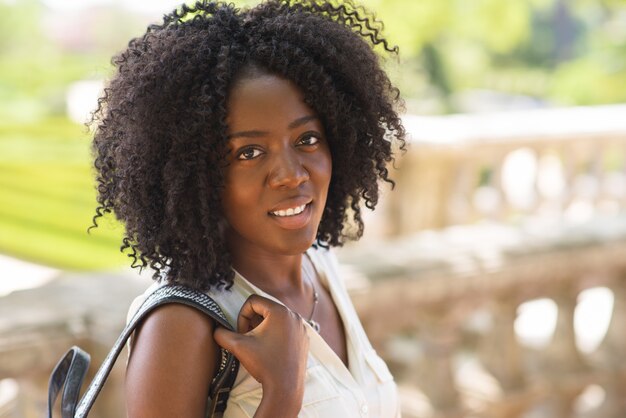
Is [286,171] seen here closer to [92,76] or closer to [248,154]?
[248,154]

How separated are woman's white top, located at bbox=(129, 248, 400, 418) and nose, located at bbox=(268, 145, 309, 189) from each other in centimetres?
23

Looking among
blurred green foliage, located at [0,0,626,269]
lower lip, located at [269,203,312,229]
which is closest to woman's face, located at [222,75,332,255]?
lower lip, located at [269,203,312,229]

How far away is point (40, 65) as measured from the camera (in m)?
17.6

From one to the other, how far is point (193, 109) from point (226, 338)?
0.43m

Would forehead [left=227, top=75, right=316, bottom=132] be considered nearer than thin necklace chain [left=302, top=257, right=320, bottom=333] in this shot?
Yes

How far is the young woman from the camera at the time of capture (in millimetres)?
1571

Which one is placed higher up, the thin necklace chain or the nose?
the nose

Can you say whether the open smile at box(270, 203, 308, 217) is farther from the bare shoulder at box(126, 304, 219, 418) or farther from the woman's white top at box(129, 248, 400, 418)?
the bare shoulder at box(126, 304, 219, 418)

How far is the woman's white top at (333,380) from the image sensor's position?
5.36 ft

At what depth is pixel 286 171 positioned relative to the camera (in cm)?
169

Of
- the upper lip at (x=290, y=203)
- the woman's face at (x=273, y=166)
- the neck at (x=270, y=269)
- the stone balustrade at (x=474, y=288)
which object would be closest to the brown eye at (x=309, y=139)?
the woman's face at (x=273, y=166)

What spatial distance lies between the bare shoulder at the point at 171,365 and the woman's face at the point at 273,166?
254mm

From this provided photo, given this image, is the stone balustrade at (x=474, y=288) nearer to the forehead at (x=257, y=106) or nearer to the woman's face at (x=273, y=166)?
the woman's face at (x=273, y=166)

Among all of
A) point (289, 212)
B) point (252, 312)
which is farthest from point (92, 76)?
point (252, 312)
